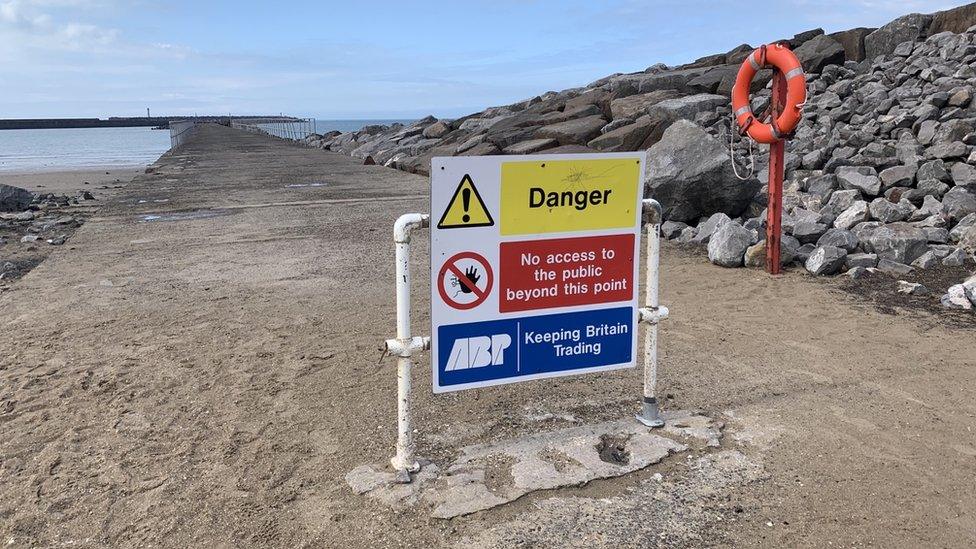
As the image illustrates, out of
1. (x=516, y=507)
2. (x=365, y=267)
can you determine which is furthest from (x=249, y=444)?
(x=365, y=267)

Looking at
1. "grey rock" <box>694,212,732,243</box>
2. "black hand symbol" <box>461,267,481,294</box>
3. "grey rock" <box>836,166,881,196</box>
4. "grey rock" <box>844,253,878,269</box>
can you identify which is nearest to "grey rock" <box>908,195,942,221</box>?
"grey rock" <box>836,166,881,196</box>

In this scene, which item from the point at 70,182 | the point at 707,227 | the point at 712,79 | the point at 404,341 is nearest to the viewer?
the point at 404,341

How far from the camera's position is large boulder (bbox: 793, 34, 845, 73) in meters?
17.4

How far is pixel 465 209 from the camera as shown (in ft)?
10.4

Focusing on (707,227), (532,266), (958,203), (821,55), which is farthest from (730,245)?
(821,55)

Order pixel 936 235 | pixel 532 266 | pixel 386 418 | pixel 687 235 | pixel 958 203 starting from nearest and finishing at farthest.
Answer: pixel 532 266, pixel 386 418, pixel 936 235, pixel 958 203, pixel 687 235

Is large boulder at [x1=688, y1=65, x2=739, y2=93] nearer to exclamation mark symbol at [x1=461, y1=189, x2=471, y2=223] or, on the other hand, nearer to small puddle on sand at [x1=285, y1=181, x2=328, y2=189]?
small puddle on sand at [x1=285, y1=181, x2=328, y2=189]

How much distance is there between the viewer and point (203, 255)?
27.4 feet

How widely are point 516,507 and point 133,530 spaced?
1570mm

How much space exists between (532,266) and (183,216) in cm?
981

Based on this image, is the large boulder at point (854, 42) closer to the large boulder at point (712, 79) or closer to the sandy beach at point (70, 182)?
the large boulder at point (712, 79)

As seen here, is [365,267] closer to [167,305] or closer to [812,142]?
[167,305]

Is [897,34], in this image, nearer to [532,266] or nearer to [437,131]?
[437,131]

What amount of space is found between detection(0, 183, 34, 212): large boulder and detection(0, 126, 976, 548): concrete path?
8.52 m
